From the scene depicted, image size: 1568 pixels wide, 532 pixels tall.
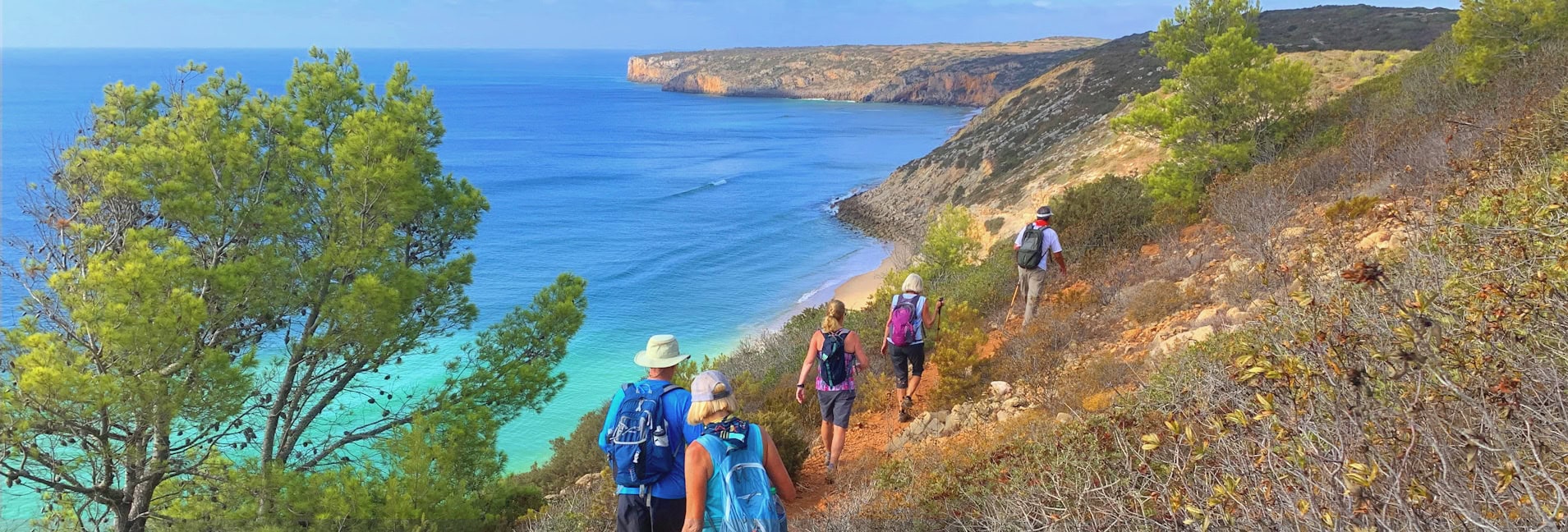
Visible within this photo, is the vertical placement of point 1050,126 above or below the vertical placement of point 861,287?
above

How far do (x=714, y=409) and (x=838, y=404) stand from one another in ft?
9.80

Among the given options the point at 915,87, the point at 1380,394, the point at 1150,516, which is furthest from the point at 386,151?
the point at 915,87

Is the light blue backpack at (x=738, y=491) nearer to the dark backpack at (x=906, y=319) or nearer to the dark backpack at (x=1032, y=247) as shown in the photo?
the dark backpack at (x=906, y=319)

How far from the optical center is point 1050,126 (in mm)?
40719

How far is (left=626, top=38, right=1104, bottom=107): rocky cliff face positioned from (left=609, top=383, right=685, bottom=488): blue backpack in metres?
131

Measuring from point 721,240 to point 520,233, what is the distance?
10.1 metres

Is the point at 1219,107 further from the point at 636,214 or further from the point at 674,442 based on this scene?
the point at 636,214

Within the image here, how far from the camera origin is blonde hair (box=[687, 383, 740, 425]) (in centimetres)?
362

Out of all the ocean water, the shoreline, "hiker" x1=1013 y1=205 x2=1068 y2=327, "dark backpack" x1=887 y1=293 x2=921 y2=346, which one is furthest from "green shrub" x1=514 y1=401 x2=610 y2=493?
the shoreline

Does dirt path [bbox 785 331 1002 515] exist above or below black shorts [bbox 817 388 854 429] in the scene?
below

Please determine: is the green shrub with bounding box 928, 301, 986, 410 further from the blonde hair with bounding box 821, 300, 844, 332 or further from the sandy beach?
the sandy beach

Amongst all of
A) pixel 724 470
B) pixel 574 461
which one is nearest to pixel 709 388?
pixel 724 470

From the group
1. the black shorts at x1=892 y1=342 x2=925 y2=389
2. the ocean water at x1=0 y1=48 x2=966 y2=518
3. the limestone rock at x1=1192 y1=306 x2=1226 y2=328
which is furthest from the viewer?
the ocean water at x1=0 y1=48 x2=966 y2=518

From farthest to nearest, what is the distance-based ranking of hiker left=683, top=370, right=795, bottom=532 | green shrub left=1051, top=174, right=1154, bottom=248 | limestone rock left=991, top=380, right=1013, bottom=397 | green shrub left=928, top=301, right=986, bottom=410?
green shrub left=1051, top=174, right=1154, bottom=248, green shrub left=928, top=301, right=986, bottom=410, limestone rock left=991, top=380, right=1013, bottom=397, hiker left=683, top=370, right=795, bottom=532
